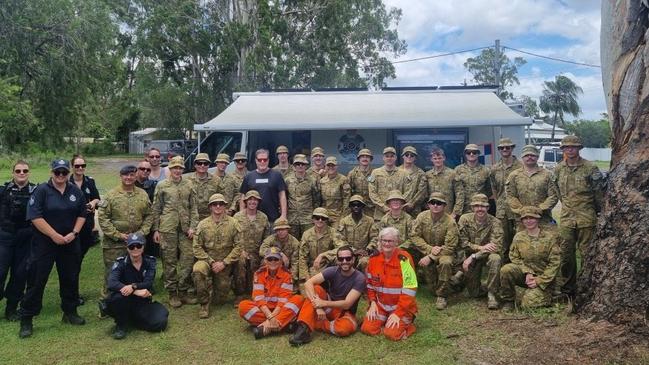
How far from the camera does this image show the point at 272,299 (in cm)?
540

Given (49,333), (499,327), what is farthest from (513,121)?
(49,333)

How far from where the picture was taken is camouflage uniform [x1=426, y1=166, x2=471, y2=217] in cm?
705

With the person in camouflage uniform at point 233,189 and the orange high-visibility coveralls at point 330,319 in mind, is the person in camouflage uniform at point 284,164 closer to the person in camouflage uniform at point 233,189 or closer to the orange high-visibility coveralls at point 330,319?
the person in camouflage uniform at point 233,189

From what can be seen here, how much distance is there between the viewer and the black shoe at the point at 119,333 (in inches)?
204

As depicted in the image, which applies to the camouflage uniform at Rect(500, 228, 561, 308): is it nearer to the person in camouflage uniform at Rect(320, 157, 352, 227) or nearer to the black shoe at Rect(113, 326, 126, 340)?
the person in camouflage uniform at Rect(320, 157, 352, 227)

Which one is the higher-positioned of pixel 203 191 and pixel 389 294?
pixel 203 191

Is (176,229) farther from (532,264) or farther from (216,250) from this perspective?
(532,264)

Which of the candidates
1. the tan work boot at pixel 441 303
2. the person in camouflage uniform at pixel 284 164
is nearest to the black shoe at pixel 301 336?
the tan work boot at pixel 441 303

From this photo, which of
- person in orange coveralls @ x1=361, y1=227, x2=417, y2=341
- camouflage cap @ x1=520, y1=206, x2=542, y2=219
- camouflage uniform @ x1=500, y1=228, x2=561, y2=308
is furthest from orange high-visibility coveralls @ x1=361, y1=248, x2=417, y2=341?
camouflage cap @ x1=520, y1=206, x2=542, y2=219

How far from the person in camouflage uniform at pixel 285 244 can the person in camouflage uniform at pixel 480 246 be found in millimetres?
1918

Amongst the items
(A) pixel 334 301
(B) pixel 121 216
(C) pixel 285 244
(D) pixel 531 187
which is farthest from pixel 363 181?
(B) pixel 121 216

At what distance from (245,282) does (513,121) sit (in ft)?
17.4

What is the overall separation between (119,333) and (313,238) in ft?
7.48

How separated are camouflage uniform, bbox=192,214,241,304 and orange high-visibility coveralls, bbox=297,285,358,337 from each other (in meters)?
1.30
